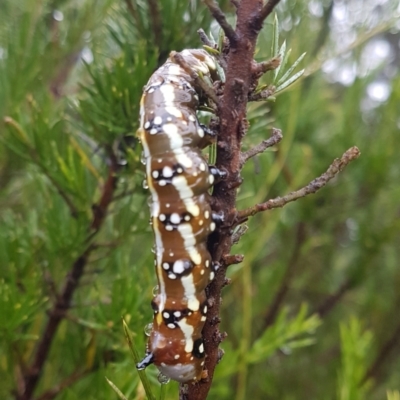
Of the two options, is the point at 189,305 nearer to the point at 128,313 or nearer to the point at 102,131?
the point at 128,313

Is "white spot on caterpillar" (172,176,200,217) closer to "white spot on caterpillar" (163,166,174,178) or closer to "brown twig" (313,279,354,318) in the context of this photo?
"white spot on caterpillar" (163,166,174,178)

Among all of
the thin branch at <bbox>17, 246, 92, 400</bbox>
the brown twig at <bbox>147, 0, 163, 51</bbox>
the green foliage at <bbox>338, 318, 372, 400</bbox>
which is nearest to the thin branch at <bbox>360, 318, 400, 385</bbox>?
the green foliage at <bbox>338, 318, 372, 400</bbox>

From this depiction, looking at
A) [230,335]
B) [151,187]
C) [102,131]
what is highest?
[102,131]

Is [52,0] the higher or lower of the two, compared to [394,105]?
higher

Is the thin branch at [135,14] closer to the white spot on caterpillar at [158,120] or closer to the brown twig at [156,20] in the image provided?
the brown twig at [156,20]

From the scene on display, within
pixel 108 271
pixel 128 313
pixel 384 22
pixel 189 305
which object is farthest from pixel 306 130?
pixel 189 305

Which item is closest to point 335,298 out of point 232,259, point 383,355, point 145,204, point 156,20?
point 383,355

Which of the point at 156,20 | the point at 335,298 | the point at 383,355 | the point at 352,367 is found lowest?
the point at 383,355

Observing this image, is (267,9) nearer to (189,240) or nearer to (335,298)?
(189,240)
